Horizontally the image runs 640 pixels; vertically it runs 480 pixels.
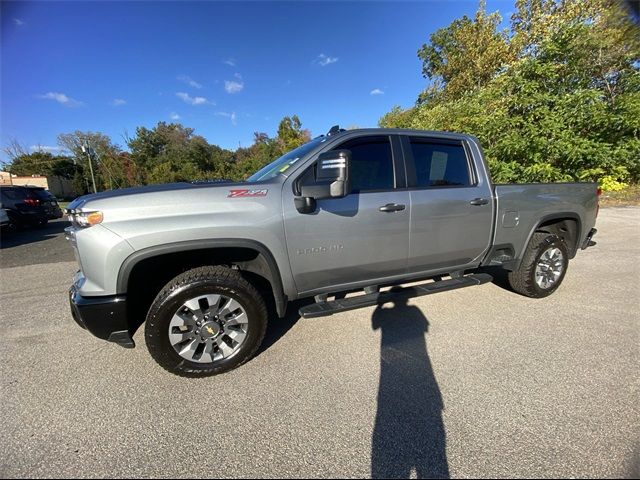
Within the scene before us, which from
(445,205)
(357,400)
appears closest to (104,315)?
(357,400)

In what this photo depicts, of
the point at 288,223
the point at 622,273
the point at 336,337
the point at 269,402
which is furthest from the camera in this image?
the point at 622,273

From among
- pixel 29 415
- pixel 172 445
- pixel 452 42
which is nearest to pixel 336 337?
pixel 172 445

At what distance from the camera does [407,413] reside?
2.03 meters

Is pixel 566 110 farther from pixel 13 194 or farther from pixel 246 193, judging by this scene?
pixel 13 194

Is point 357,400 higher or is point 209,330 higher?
point 209,330

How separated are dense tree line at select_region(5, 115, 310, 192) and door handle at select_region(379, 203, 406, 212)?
34.1m

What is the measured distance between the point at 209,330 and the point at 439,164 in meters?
2.74

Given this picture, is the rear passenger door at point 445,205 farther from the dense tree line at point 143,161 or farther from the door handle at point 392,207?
the dense tree line at point 143,161

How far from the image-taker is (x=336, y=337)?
301 centimetres

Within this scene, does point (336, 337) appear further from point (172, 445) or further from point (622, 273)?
point (622, 273)

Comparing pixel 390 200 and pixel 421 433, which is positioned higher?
pixel 390 200

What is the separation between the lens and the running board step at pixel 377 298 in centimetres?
259

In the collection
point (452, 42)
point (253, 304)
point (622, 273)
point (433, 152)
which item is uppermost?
point (452, 42)

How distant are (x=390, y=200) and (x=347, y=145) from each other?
0.64 meters
